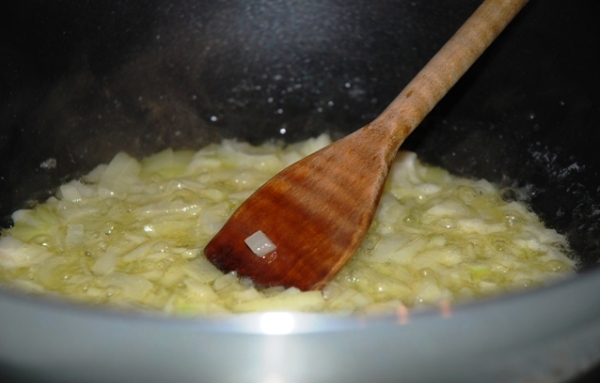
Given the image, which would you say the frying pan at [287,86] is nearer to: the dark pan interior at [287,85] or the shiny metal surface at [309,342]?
the dark pan interior at [287,85]

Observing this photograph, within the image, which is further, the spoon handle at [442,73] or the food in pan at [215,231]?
the spoon handle at [442,73]

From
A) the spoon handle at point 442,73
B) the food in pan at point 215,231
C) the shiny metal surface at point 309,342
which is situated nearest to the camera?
the shiny metal surface at point 309,342

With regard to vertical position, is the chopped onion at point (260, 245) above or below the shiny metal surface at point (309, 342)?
below

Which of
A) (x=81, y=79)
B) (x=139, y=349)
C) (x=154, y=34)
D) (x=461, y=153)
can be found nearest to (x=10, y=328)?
(x=139, y=349)

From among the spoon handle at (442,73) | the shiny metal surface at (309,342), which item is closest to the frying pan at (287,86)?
the spoon handle at (442,73)

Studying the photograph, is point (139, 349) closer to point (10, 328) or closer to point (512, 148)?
point (10, 328)

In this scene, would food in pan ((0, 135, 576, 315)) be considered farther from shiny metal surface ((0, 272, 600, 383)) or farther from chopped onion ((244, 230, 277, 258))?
shiny metal surface ((0, 272, 600, 383))

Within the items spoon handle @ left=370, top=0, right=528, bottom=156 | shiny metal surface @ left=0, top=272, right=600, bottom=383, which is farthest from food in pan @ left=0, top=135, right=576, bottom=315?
shiny metal surface @ left=0, top=272, right=600, bottom=383
